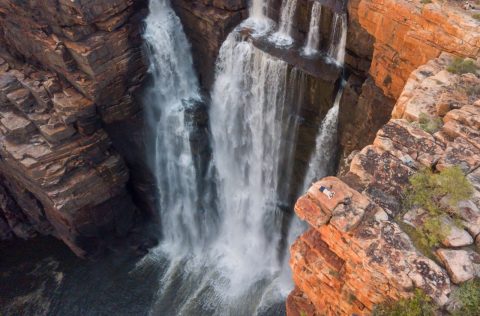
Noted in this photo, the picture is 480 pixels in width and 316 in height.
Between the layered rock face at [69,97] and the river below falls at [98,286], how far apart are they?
8.13ft

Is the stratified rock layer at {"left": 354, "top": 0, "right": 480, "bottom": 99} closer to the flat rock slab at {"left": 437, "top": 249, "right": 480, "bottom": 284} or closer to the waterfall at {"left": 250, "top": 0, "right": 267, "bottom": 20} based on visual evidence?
the waterfall at {"left": 250, "top": 0, "right": 267, "bottom": 20}

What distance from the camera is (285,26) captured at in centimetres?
2228

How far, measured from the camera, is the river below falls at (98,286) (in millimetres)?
24906

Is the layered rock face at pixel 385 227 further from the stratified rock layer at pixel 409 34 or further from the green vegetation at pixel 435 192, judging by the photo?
the stratified rock layer at pixel 409 34

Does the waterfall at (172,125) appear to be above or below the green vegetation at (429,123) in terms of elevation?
below

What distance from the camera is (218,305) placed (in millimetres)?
24953

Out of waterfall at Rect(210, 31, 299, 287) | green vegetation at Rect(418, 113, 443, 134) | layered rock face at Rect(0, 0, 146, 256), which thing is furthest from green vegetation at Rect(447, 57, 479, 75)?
layered rock face at Rect(0, 0, 146, 256)

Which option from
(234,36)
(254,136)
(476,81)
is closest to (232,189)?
(254,136)

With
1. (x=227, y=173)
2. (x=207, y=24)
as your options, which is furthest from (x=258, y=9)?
(x=227, y=173)

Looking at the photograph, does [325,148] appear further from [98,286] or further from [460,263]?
[98,286]

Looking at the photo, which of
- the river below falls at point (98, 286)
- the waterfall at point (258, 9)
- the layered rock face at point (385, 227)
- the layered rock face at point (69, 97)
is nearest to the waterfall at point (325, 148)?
the waterfall at point (258, 9)

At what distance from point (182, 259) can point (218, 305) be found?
4551mm

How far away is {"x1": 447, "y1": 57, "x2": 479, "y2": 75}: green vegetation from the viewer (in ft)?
44.7

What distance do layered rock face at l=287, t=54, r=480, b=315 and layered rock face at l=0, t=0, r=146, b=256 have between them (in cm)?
1610
